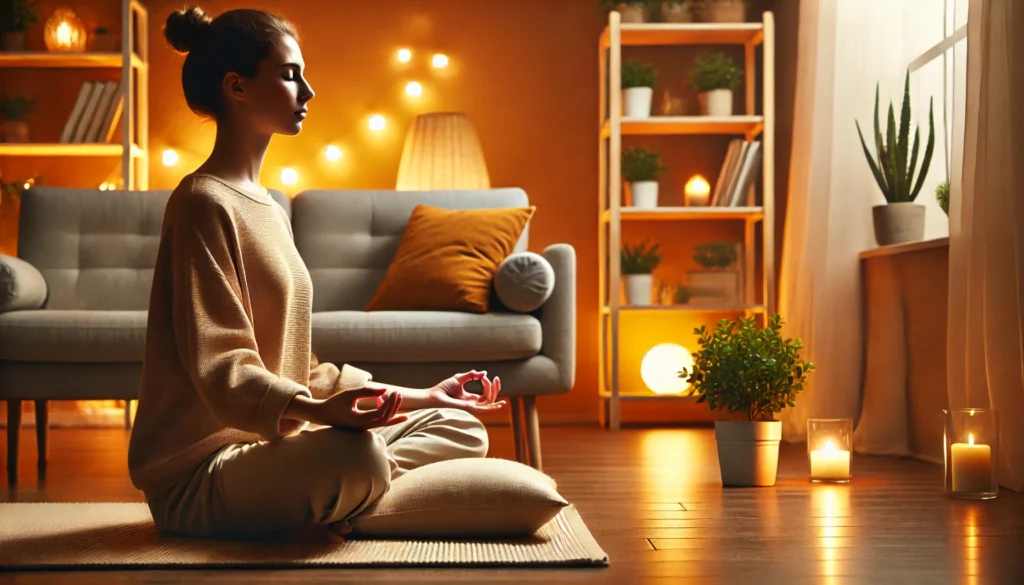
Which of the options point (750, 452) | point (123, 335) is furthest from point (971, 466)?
point (123, 335)

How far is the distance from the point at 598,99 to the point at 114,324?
2.55 metres

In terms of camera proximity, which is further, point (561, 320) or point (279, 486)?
point (561, 320)

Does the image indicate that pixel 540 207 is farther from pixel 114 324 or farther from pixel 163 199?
pixel 114 324

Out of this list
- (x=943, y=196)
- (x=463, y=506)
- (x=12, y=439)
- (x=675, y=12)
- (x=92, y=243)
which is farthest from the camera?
(x=675, y=12)

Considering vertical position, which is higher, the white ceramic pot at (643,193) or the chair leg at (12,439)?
the white ceramic pot at (643,193)

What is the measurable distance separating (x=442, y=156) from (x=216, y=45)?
2.81 m

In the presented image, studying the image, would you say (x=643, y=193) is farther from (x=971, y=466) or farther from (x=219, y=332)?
(x=219, y=332)

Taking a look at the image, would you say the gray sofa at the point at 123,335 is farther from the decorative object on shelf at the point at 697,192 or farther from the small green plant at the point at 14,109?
the decorative object on shelf at the point at 697,192

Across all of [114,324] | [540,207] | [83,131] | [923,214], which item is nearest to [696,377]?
[923,214]

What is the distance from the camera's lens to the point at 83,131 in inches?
179

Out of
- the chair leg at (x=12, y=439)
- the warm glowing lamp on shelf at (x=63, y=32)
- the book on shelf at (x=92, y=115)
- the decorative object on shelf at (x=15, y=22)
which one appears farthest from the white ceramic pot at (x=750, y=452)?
the decorative object on shelf at (x=15, y=22)

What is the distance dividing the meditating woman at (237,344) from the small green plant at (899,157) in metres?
2.08

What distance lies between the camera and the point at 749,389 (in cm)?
254

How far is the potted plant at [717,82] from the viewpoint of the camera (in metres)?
4.39
